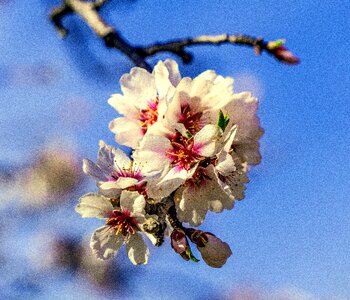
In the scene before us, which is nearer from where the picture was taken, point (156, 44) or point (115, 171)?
point (115, 171)

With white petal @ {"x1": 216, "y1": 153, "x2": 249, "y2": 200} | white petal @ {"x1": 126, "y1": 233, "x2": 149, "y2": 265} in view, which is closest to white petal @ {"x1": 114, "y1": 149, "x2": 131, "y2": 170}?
white petal @ {"x1": 126, "y1": 233, "x2": 149, "y2": 265}

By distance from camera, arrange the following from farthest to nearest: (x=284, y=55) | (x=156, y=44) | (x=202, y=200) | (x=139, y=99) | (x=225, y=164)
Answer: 1. (x=156, y=44)
2. (x=284, y=55)
3. (x=139, y=99)
4. (x=202, y=200)
5. (x=225, y=164)

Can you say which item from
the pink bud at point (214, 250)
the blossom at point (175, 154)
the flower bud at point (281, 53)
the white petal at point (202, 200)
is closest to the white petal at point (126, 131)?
the blossom at point (175, 154)

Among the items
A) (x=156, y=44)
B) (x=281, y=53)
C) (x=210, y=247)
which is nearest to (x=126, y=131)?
(x=210, y=247)

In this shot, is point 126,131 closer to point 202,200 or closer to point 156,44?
point 202,200

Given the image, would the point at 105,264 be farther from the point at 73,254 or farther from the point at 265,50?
the point at 265,50

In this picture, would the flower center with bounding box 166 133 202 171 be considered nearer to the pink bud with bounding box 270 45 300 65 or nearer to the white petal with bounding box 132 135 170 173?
the white petal with bounding box 132 135 170 173

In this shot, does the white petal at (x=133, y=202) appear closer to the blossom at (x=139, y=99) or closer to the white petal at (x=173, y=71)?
the blossom at (x=139, y=99)
